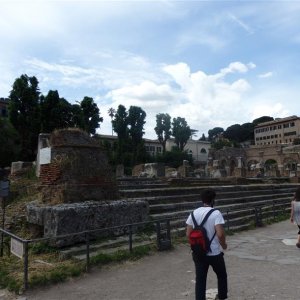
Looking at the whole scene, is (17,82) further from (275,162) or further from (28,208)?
(275,162)

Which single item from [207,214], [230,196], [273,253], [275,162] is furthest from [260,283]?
[275,162]

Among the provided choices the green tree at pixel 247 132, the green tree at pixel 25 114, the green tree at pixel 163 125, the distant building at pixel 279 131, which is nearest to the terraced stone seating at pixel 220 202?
the green tree at pixel 25 114

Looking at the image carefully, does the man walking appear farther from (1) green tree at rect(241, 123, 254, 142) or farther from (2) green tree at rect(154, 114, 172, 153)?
(1) green tree at rect(241, 123, 254, 142)

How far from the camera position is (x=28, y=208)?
28.7 ft

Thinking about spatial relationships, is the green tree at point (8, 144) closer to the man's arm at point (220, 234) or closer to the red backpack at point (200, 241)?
the red backpack at point (200, 241)

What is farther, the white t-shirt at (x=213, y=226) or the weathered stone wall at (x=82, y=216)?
the weathered stone wall at (x=82, y=216)

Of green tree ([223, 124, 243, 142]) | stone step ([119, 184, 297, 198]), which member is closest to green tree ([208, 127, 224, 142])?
green tree ([223, 124, 243, 142])

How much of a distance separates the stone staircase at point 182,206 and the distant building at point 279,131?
3269 inches

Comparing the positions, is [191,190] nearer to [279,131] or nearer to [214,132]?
[279,131]

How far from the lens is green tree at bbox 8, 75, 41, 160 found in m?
42.5

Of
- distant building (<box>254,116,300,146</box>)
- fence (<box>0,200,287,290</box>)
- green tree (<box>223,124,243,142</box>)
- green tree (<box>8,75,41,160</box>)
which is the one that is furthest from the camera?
green tree (<box>223,124,243,142</box>)

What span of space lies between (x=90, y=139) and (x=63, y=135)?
Answer: 699 mm

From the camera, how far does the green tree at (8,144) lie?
126 ft

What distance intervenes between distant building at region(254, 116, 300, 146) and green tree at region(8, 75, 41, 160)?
7040 cm
